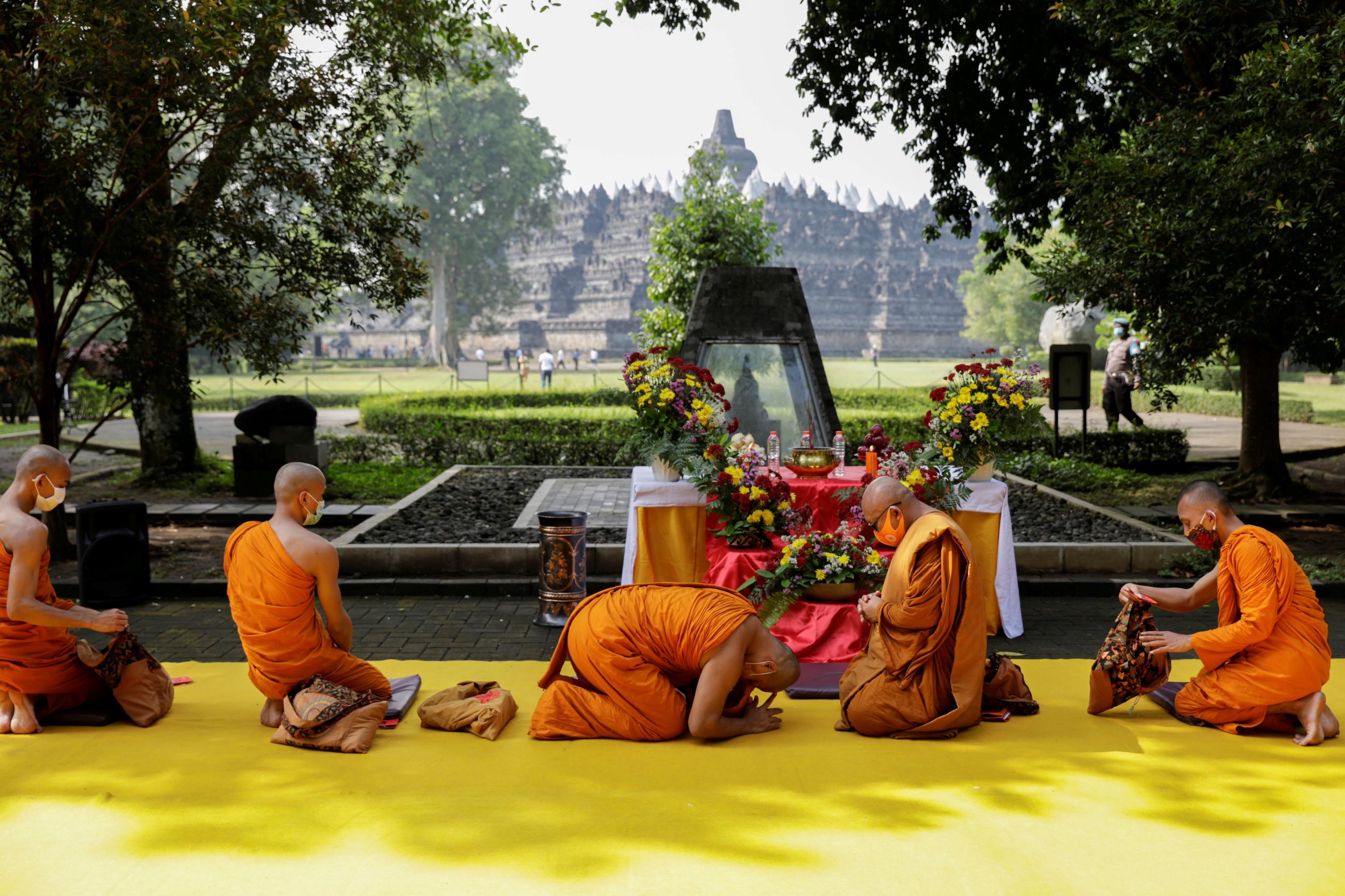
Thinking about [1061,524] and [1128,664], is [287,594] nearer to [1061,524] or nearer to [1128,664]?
[1128,664]

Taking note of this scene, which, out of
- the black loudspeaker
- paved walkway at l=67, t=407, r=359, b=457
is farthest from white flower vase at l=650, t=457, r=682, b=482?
paved walkway at l=67, t=407, r=359, b=457

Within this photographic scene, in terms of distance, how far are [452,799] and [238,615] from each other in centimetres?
141

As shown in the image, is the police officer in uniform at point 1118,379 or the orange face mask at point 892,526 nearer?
the orange face mask at point 892,526

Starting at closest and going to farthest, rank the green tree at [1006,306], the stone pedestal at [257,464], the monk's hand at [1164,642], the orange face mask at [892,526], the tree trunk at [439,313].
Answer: the monk's hand at [1164,642]
the orange face mask at [892,526]
the stone pedestal at [257,464]
the green tree at [1006,306]
the tree trunk at [439,313]

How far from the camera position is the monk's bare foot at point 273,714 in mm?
4668

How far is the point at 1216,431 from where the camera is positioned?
827 inches

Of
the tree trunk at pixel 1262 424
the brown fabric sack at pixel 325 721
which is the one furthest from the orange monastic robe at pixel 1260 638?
the tree trunk at pixel 1262 424

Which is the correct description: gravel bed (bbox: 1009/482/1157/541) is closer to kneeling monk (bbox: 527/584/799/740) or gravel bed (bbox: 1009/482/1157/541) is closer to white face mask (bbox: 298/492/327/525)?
kneeling monk (bbox: 527/584/799/740)

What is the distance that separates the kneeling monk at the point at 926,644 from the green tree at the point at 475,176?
40436mm

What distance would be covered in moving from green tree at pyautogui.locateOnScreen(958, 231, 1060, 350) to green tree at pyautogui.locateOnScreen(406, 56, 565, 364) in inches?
744

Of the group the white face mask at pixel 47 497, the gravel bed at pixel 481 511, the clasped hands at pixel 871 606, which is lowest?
the gravel bed at pixel 481 511

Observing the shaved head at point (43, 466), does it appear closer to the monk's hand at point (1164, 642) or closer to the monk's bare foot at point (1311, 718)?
the monk's hand at point (1164, 642)

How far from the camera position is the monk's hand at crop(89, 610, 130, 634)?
4.43m

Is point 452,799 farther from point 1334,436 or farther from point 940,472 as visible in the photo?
point 1334,436
